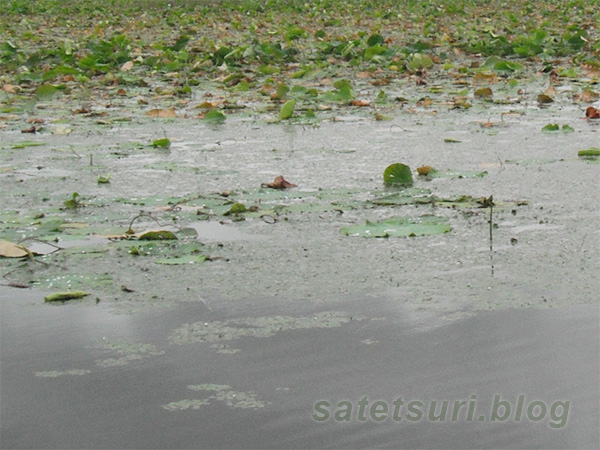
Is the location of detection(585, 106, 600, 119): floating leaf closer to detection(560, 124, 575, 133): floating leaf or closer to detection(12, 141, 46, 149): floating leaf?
detection(560, 124, 575, 133): floating leaf

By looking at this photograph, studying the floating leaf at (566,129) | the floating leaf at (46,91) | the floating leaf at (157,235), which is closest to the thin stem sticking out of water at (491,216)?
the floating leaf at (157,235)

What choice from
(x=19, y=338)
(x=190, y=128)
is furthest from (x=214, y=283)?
(x=190, y=128)

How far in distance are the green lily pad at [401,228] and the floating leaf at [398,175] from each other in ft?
2.01

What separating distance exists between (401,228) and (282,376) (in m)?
1.32

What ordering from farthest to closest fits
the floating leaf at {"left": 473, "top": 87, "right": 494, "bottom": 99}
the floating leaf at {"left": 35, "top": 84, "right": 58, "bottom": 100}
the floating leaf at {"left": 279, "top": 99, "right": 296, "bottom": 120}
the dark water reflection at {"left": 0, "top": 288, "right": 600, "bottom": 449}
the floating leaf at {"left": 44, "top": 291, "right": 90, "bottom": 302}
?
the floating leaf at {"left": 35, "top": 84, "right": 58, "bottom": 100}
the floating leaf at {"left": 473, "top": 87, "right": 494, "bottom": 99}
the floating leaf at {"left": 279, "top": 99, "right": 296, "bottom": 120}
the floating leaf at {"left": 44, "top": 291, "right": 90, "bottom": 302}
the dark water reflection at {"left": 0, "top": 288, "right": 600, "bottom": 449}

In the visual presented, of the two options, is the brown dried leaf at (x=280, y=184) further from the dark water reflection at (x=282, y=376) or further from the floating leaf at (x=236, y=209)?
the dark water reflection at (x=282, y=376)

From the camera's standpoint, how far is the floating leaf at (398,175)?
14.4ft

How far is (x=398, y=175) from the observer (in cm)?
440

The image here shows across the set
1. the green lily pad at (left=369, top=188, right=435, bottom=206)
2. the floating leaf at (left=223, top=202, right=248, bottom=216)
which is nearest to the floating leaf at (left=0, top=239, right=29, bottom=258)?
the floating leaf at (left=223, top=202, right=248, bottom=216)

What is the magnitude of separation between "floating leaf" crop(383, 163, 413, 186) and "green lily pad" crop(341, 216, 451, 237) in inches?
24.2

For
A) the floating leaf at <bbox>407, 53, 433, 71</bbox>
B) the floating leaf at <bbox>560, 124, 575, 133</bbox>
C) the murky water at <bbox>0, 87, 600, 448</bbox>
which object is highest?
the floating leaf at <bbox>407, 53, 433, 71</bbox>

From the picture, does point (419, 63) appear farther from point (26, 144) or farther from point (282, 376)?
point (282, 376)

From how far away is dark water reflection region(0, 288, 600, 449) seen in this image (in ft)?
7.18

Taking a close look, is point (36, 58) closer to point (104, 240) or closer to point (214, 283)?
point (104, 240)
